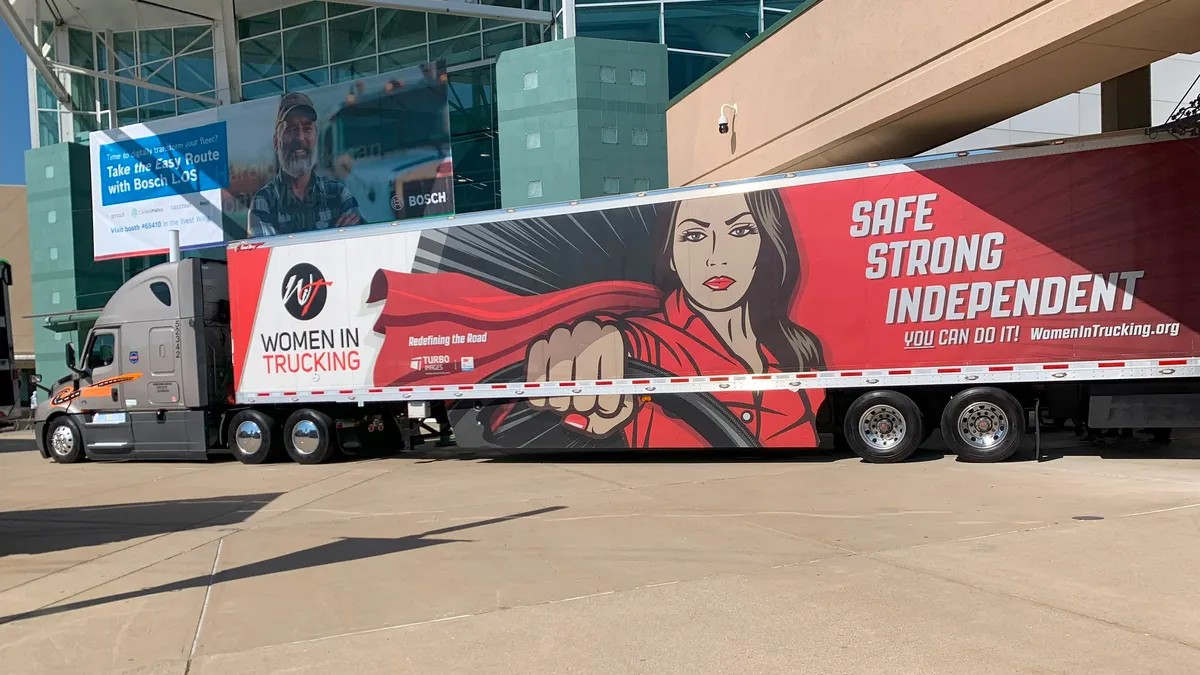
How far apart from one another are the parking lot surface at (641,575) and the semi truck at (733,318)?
1072 millimetres

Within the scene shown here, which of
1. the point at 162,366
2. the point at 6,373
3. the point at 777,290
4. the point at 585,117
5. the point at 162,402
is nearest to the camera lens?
the point at 6,373

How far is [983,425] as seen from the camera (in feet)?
35.7

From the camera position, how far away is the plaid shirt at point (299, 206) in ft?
81.0

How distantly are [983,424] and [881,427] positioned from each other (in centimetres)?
124

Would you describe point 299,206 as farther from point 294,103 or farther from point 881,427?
point 881,427

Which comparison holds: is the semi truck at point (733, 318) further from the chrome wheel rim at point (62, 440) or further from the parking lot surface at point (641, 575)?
the chrome wheel rim at point (62, 440)

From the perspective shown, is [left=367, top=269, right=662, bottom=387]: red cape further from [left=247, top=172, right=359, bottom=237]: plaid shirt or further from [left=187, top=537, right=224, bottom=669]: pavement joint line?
[left=247, top=172, right=359, bottom=237]: plaid shirt

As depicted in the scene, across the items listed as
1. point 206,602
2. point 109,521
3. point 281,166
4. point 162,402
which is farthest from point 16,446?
point 206,602

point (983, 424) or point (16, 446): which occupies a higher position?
point (983, 424)

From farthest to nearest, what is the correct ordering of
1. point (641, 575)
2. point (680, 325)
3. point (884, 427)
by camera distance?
point (680, 325), point (884, 427), point (641, 575)

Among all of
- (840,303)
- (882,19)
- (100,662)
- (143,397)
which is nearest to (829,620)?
(100,662)

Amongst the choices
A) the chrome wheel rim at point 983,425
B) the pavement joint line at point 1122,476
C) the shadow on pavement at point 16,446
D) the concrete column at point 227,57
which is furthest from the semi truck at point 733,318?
the concrete column at point 227,57

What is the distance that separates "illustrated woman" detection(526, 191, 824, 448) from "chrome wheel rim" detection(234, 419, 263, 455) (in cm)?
588

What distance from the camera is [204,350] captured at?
14.7 m
